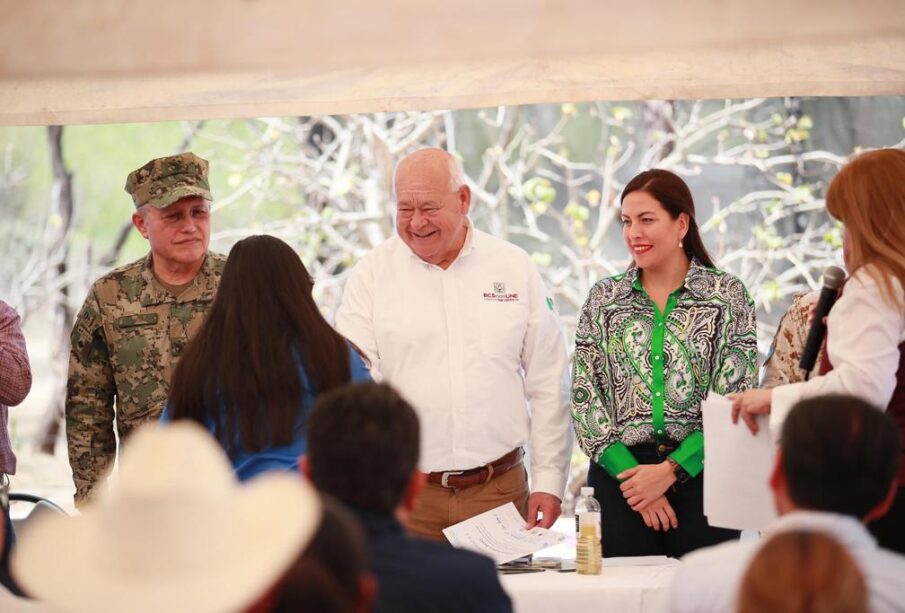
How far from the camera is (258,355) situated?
2.84 meters

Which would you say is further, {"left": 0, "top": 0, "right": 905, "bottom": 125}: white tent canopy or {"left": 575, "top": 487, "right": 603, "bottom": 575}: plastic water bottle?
Answer: {"left": 0, "top": 0, "right": 905, "bottom": 125}: white tent canopy

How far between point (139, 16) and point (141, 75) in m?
0.19

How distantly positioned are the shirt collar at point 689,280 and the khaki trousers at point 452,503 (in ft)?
2.38

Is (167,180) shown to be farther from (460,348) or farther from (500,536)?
(500,536)

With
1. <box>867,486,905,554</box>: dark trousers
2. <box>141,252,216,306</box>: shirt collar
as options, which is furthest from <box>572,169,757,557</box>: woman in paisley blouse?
<box>141,252,216,306</box>: shirt collar

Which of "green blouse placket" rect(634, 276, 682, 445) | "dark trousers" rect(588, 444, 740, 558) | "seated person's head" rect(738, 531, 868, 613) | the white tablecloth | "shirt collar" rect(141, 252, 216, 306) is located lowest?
the white tablecloth

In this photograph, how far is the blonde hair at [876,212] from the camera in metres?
2.99

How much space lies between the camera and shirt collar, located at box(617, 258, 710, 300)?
3670mm

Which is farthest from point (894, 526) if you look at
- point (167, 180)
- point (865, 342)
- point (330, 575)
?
point (167, 180)

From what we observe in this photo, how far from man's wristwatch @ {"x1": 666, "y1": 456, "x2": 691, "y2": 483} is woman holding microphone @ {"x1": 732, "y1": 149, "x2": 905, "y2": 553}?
49cm

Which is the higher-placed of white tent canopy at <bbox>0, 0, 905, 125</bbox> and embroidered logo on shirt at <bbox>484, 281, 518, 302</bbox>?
white tent canopy at <bbox>0, 0, 905, 125</bbox>

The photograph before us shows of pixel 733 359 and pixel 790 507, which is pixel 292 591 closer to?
pixel 790 507

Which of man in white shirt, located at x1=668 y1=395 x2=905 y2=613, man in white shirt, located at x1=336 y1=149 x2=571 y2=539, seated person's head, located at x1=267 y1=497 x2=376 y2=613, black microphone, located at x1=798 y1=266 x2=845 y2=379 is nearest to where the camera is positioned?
seated person's head, located at x1=267 y1=497 x2=376 y2=613

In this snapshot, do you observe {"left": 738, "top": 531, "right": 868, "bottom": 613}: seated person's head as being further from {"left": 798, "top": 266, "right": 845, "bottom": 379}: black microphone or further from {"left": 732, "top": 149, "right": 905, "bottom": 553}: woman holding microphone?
Answer: {"left": 798, "top": 266, "right": 845, "bottom": 379}: black microphone
